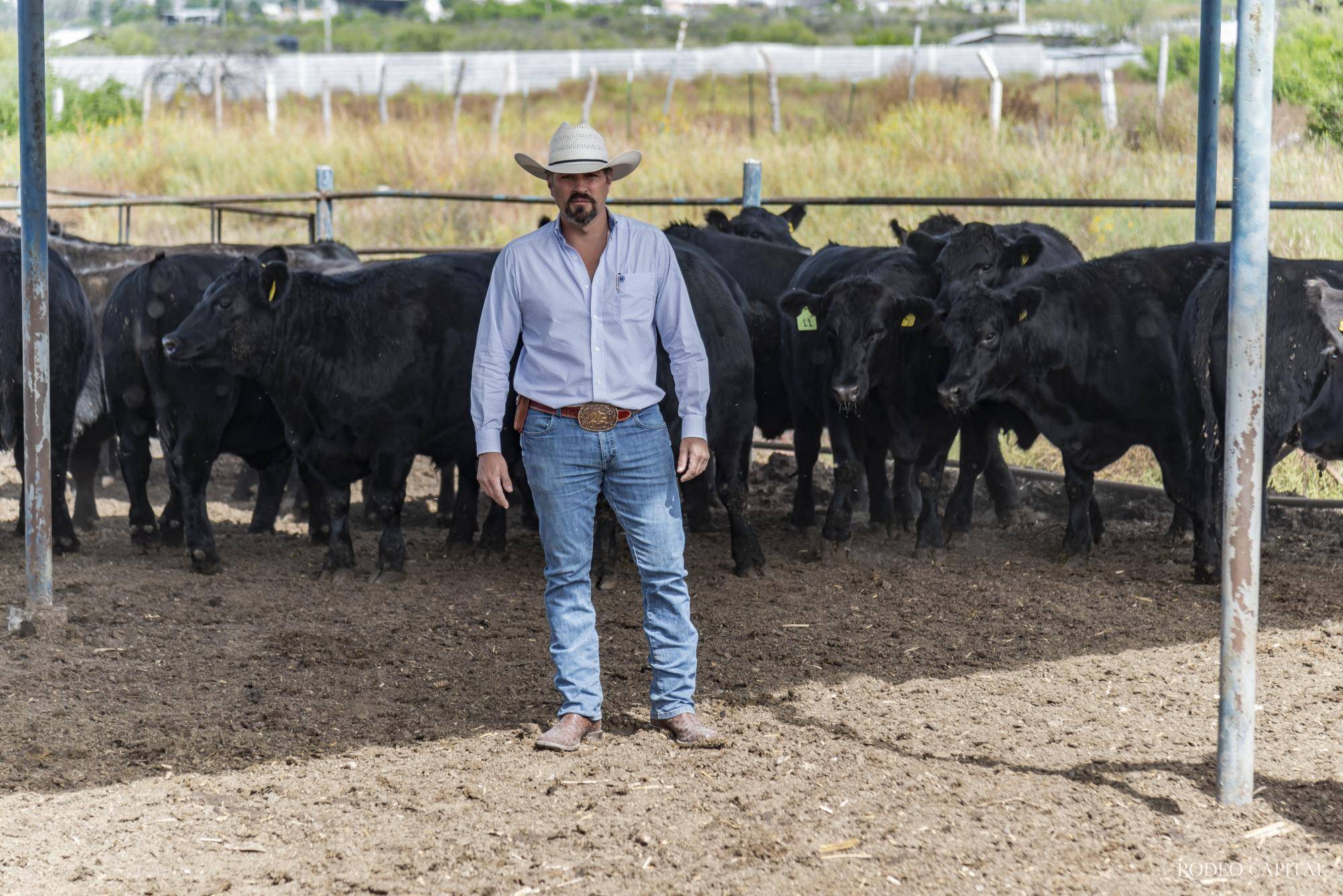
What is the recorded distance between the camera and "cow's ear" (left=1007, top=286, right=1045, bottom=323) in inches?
290

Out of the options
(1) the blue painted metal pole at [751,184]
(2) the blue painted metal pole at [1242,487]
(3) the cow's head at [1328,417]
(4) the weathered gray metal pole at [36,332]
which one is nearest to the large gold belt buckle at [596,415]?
(2) the blue painted metal pole at [1242,487]

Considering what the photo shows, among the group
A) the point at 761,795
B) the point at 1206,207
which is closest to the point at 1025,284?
the point at 1206,207

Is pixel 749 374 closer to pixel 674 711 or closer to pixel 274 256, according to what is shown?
pixel 274 256

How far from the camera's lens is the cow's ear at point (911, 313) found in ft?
24.3

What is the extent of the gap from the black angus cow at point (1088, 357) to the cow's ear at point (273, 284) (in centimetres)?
342

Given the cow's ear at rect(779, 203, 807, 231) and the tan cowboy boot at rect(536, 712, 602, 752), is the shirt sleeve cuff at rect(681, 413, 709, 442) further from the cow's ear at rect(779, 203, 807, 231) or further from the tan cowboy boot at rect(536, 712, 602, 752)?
the cow's ear at rect(779, 203, 807, 231)

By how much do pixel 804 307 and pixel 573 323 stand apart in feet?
→ 10.6

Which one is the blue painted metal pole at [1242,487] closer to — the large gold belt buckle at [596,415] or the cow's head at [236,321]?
the large gold belt buckle at [596,415]

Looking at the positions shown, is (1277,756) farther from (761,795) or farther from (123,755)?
(123,755)

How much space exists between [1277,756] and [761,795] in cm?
162

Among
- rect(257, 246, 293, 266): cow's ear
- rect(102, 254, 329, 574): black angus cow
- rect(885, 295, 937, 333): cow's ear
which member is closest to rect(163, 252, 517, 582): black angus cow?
rect(257, 246, 293, 266): cow's ear

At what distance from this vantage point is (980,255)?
808 cm

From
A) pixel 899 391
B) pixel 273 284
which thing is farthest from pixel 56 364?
pixel 899 391

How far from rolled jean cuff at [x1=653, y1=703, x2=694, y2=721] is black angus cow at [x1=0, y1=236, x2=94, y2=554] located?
421 centimetres
